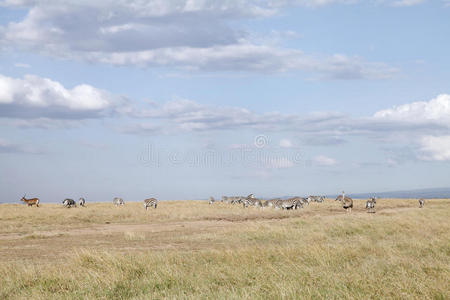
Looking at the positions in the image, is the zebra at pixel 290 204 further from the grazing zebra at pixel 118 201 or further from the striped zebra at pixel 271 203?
the grazing zebra at pixel 118 201

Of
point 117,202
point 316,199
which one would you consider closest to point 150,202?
point 117,202

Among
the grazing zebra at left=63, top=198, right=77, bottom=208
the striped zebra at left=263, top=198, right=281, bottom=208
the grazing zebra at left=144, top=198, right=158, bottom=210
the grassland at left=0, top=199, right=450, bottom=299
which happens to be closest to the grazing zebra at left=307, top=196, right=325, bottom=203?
the striped zebra at left=263, top=198, right=281, bottom=208

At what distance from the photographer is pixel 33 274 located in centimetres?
1034

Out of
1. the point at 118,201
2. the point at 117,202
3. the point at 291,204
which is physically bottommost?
the point at 291,204

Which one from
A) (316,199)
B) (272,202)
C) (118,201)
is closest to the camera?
(272,202)

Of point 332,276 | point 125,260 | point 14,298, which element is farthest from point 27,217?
point 332,276

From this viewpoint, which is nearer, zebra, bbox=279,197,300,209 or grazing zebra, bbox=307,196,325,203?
zebra, bbox=279,197,300,209

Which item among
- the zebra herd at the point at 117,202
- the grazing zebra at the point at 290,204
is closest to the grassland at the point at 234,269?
the grazing zebra at the point at 290,204

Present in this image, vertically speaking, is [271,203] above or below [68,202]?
below

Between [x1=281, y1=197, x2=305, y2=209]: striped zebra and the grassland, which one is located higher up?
[x1=281, y1=197, x2=305, y2=209]: striped zebra

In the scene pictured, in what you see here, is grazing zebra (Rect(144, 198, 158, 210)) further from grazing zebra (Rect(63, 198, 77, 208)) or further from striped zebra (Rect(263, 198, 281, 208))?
striped zebra (Rect(263, 198, 281, 208))

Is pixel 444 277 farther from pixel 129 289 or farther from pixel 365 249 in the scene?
pixel 129 289

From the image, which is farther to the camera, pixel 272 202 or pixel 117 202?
pixel 117 202

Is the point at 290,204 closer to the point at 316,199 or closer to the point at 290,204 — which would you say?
the point at 290,204
